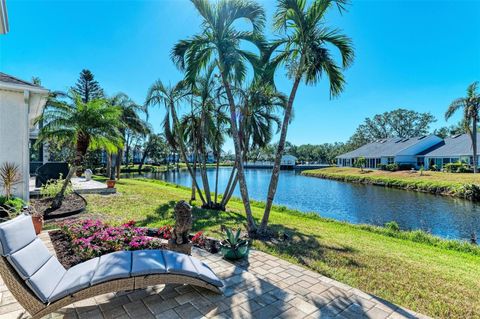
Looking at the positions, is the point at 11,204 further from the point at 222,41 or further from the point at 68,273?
the point at 222,41

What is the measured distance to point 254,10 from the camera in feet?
20.1

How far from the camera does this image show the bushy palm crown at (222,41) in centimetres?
593

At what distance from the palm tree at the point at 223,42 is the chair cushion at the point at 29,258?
4442mm

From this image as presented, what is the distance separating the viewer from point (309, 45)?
6070 millimetres

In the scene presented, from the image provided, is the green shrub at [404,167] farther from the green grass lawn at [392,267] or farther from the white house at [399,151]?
the green grass lawn at [392,267]

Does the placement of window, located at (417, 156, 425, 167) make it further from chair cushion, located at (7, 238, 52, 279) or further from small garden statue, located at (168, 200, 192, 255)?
chair cushion, located at (7, 238, 52, 279)

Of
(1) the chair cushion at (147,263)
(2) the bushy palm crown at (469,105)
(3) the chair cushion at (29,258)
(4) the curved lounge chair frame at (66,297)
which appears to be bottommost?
(4) the curved lounge chair frame at (66,297)

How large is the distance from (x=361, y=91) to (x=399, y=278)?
2191cm

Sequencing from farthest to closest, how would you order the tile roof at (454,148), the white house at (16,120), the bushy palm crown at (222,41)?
the tile roof at (454,148), the white house at (16,120), the bushy palm crown at (222,41)

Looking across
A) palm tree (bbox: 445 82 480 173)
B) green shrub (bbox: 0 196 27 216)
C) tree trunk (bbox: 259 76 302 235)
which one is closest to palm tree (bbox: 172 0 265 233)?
tree trunk (bbox: 259 76 302 235)

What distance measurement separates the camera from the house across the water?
3119 cm

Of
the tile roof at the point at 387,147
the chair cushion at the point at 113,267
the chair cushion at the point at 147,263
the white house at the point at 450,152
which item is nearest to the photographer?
the chair cushion at the point at 113,267

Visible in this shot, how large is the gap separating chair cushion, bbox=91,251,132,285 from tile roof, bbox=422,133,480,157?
123 feet

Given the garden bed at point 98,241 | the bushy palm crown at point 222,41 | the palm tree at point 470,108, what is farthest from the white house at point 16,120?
the palm tree at point 470,108
